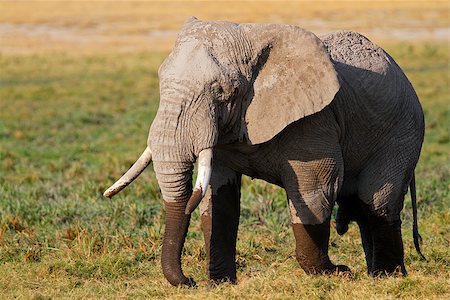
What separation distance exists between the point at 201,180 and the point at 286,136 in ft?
3.01

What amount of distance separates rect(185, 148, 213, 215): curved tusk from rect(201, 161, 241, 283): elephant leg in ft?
2.98

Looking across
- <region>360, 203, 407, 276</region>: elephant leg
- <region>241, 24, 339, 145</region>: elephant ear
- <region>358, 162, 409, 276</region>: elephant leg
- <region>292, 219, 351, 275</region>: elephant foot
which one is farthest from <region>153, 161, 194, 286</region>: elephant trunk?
<region>360, 203, 407, 276</region>: elephant leg

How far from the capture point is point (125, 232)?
824 cm

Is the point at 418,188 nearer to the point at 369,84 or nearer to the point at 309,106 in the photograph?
the point at 369,84

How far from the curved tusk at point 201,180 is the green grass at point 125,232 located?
0.69m

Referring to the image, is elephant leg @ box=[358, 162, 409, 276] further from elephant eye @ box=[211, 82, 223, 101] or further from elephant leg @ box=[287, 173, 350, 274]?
elephant eye @ box=[211, 82, 223, 101]

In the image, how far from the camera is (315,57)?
603cm

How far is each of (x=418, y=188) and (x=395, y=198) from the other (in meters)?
3.23

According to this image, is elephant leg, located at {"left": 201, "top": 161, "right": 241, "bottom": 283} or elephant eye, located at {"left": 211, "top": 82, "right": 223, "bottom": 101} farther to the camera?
elephant leg, located at {"left": 201, "top": 161, "right": 241, "bottom": 283}

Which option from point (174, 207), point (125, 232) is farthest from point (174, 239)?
point (125, 232)

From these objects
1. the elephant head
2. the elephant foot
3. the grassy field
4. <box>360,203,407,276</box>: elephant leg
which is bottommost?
the grassy field

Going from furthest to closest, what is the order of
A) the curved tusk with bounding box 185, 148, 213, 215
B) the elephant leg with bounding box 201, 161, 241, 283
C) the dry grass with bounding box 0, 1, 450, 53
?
the dry grass with bounding box 0, 1, 450, 53 < the elephant leg with bounding box 201, 161, 241, 283 < the curved tusk with bounding box 185, 148, 213, 215

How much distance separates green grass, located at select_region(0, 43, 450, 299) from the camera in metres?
6.07

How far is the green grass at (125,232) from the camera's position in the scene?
607cm
